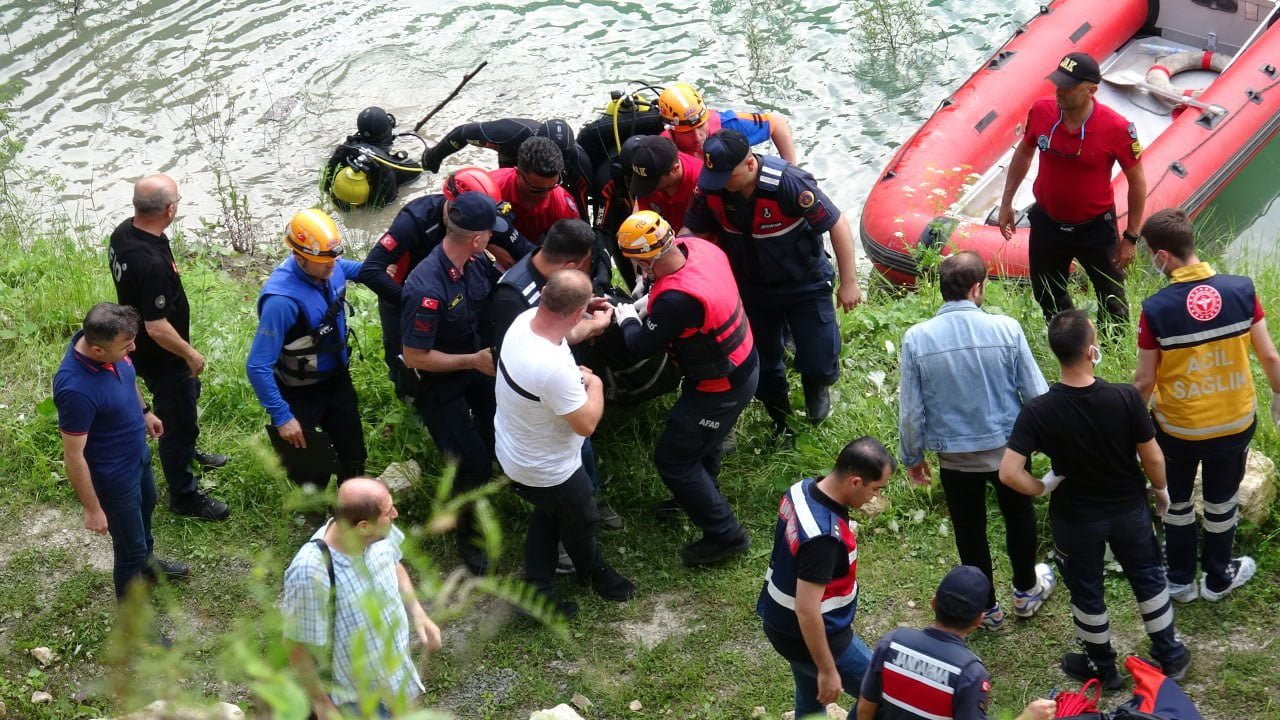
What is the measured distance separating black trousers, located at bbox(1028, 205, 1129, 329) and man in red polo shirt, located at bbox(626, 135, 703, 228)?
5.97 ft

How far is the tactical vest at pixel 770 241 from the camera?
5.19m

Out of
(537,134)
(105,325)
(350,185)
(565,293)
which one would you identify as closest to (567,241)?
(565,293)

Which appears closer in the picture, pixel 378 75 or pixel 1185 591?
pixel 1185 591

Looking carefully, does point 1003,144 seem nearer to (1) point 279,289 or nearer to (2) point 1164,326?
(2) point 1164,326

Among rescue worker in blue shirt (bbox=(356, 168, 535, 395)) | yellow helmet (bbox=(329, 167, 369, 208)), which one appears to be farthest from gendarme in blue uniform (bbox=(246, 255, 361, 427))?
yellow helmet (bbox=(329, 167, 369, 208))

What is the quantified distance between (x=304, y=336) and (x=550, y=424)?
1264 mm

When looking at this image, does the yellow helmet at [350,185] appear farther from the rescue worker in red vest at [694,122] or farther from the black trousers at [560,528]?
the black trousers at [560,528]

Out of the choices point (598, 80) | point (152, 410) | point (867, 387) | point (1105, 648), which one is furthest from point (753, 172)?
point (598, 80)

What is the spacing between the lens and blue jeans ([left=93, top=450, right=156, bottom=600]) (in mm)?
4652

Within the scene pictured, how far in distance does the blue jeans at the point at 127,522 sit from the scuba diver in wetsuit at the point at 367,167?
5.04 m

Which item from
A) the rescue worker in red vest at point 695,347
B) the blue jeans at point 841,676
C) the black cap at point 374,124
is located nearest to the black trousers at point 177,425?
the rescue worker in red vest at point 695,347

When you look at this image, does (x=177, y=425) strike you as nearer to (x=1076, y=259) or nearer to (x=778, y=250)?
(x=778, y=250)

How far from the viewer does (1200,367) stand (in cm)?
409

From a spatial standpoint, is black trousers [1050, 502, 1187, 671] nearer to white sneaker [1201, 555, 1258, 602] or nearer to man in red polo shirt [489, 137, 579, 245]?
white sneaker [1201, 555, 1258, 602]
